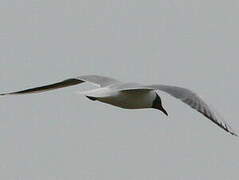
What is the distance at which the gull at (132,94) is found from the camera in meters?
7.10

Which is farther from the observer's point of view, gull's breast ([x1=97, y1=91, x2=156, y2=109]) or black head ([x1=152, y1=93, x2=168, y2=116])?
black head ([x1=152, y1=93, x2=168, y2=116])

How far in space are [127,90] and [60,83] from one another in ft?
4.23

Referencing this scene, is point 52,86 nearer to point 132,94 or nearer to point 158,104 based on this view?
point 158,104

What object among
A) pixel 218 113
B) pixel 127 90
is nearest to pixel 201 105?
pixel 218 113

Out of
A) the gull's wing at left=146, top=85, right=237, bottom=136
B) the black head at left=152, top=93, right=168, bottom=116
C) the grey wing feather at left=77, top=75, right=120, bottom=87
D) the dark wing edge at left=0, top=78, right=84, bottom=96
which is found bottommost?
the black head at left=152, top=93, right=168, bottom=116

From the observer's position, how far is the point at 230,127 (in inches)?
274

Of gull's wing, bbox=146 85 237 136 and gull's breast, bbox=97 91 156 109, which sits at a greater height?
gull's wing, bbox=146 85 237 136

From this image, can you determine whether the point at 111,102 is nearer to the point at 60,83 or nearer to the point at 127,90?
the point at 127,90

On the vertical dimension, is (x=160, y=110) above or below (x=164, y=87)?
below

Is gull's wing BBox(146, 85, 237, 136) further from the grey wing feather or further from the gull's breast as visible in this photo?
the grey wing feather

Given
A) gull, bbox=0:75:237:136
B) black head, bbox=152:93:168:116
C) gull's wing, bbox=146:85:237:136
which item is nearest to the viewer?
gull's wing, bbox=146:85:237:136

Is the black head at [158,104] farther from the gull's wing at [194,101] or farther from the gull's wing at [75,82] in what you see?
the gull's wing at [194,101]

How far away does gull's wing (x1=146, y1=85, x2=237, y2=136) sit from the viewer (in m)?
6.89

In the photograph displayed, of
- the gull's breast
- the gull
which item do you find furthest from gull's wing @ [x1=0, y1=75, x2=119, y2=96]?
the gull's breast
